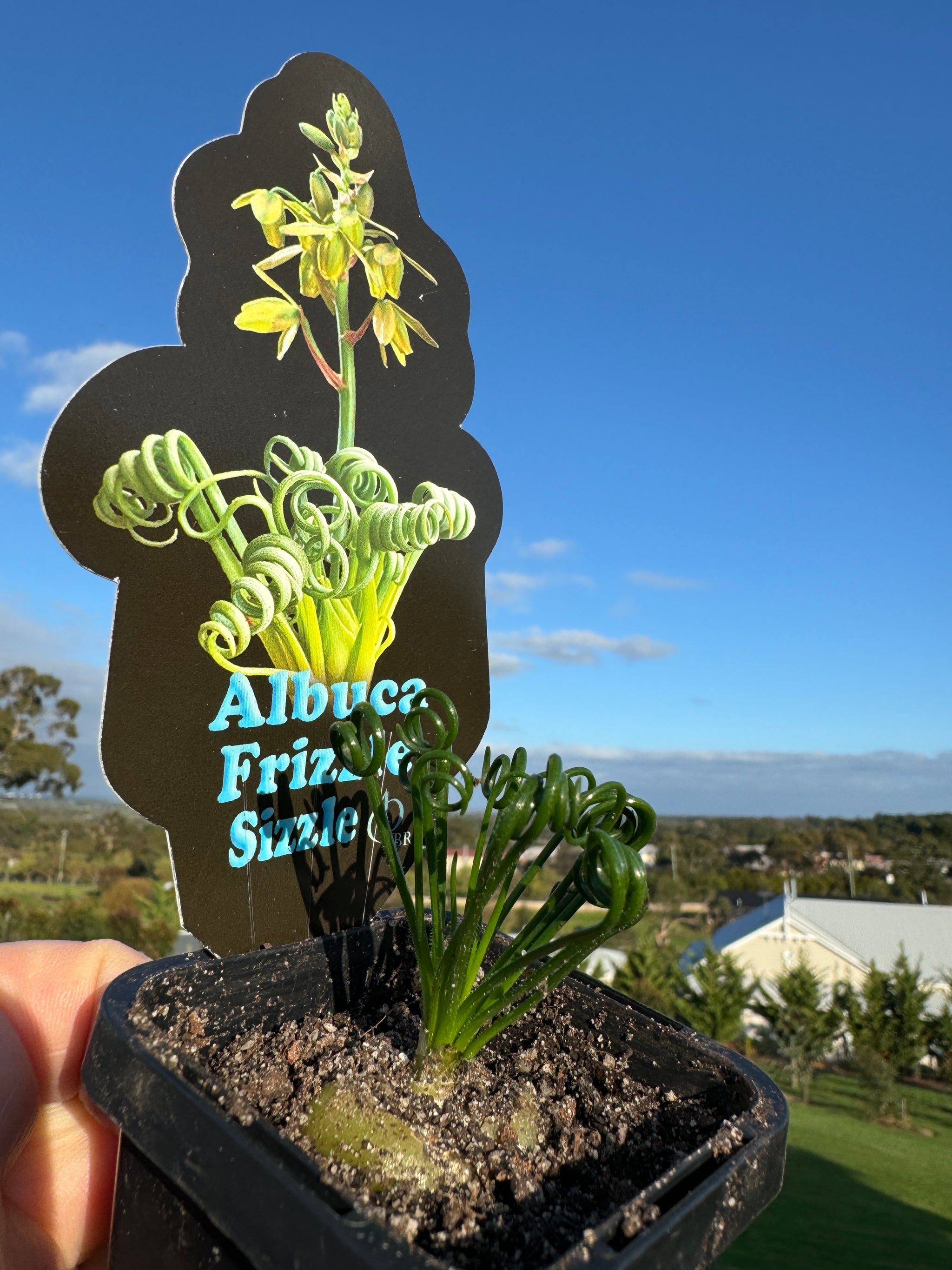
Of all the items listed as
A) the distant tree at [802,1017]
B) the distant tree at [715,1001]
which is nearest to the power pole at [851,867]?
the distant tree at [802,1017]

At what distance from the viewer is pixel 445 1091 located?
65 cm

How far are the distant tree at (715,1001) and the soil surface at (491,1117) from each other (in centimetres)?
1437

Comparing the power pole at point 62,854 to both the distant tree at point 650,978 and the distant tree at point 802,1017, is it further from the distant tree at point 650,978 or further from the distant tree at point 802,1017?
the distant tree at point 802,1017

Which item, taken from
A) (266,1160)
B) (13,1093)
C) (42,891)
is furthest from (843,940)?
(42,891)

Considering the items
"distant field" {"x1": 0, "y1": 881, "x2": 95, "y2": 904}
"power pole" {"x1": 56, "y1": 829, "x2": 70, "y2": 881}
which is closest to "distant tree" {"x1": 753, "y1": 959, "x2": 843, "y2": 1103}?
"distant field" {"x1": 0, "y1": 881, "x2": 95, "y2": 904}

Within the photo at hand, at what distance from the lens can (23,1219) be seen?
2.27 feet

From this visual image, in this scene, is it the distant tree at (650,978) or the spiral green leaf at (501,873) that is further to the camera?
the distant tree at (650,978)

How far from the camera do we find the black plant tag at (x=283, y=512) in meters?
0.78

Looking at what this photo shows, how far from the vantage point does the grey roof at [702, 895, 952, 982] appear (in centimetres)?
1722

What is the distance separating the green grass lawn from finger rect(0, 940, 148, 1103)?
3217 mm

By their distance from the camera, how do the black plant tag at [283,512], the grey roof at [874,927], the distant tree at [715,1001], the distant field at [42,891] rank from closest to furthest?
the black plant tag at [283,512] → the distant tree at [715,1001] → the grey roof at [874,927] → the distant field at [42,891]

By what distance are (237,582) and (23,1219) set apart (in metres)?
0.62

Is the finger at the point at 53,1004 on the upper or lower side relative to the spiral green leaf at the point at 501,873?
lower

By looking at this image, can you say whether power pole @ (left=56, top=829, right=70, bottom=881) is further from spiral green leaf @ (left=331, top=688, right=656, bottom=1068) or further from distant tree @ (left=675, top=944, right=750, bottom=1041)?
spiral green leaf @ (left=331, top=688, right=656, bottom=1068)
